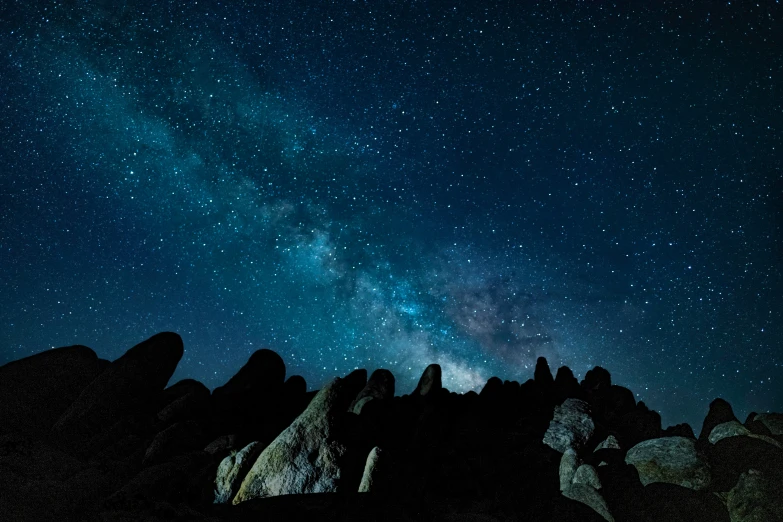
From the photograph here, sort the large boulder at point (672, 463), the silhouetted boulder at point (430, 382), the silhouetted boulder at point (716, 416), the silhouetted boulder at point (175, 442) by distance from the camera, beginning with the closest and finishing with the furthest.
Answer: the large boulder at point (672, 463), the silhouetted boulder at point (175, 442), the silhouetted boulder at point (716, 416), the silhouetted boulder at point (430, 382)

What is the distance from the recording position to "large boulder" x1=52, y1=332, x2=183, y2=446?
11.3m

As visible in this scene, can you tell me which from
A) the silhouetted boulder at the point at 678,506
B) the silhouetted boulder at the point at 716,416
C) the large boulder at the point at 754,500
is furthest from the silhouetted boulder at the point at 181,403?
the silhouetted boulder at the point at 716,416

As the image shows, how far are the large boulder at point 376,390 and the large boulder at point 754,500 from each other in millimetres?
8415

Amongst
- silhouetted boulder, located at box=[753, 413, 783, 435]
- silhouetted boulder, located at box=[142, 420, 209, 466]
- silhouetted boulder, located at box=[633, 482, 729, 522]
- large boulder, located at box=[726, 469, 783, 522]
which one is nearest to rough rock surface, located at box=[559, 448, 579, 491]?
silhouetted boulder, located at box=[633, 482, 729, 522]

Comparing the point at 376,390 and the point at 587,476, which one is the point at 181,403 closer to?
the point at 376,390

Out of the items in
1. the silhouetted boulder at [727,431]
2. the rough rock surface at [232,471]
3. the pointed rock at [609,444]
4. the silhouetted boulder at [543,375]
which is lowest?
the rough rock surface at [232,471]

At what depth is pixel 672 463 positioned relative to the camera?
9688 mm

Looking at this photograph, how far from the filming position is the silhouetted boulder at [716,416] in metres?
12.1

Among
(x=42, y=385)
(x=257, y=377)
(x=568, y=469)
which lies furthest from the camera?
(x=257, y=377)

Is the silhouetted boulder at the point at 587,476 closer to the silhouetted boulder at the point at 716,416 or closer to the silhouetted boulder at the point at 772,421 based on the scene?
the silhouetted boulder at the point at 716,416

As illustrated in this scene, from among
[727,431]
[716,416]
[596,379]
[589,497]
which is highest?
[596,379]

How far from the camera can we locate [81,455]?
422 inches

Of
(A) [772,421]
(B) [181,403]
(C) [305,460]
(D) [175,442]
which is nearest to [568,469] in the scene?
(C) [305,460]

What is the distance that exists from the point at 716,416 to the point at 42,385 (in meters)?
19.0
